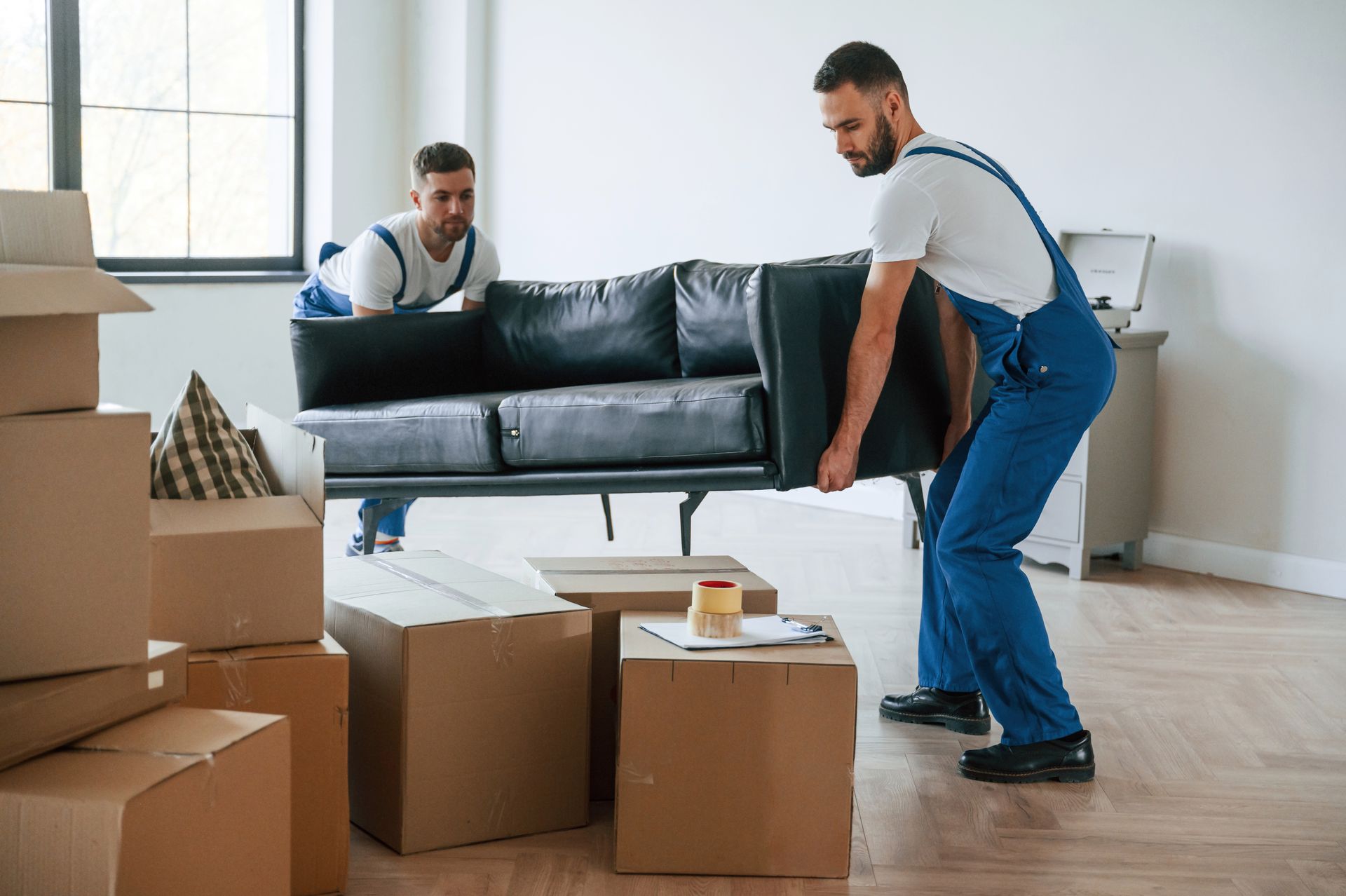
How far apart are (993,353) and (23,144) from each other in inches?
183

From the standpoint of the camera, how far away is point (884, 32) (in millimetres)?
→ 4793

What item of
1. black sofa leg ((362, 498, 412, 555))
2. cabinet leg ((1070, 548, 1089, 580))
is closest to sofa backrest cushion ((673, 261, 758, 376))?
black sofa leg ((362, 498, 412, 555))

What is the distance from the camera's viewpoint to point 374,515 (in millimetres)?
A: 3246

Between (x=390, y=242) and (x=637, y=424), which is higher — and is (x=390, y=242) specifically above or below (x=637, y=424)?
above

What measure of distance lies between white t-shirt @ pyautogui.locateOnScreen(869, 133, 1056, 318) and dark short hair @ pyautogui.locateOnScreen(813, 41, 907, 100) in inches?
4.8

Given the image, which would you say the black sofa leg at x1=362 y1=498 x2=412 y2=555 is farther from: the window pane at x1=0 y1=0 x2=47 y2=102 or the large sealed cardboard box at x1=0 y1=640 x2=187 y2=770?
the window pane at x1=0 y1=0 x2=47 y2=102

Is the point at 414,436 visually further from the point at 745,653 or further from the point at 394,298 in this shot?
the point at 745,653

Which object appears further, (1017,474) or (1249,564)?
(1249,564)

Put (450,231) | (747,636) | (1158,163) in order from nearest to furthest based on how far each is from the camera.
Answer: (747,636) → (450,231) → (1158,163)

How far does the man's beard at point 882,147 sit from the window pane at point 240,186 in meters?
4.50

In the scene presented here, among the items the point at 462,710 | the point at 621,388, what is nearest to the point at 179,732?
the point at 462,710

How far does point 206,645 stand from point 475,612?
1.33 feet

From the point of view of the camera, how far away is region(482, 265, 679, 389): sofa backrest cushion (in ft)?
12.1

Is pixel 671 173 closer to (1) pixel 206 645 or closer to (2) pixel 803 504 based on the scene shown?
(2) pixel 803 504
